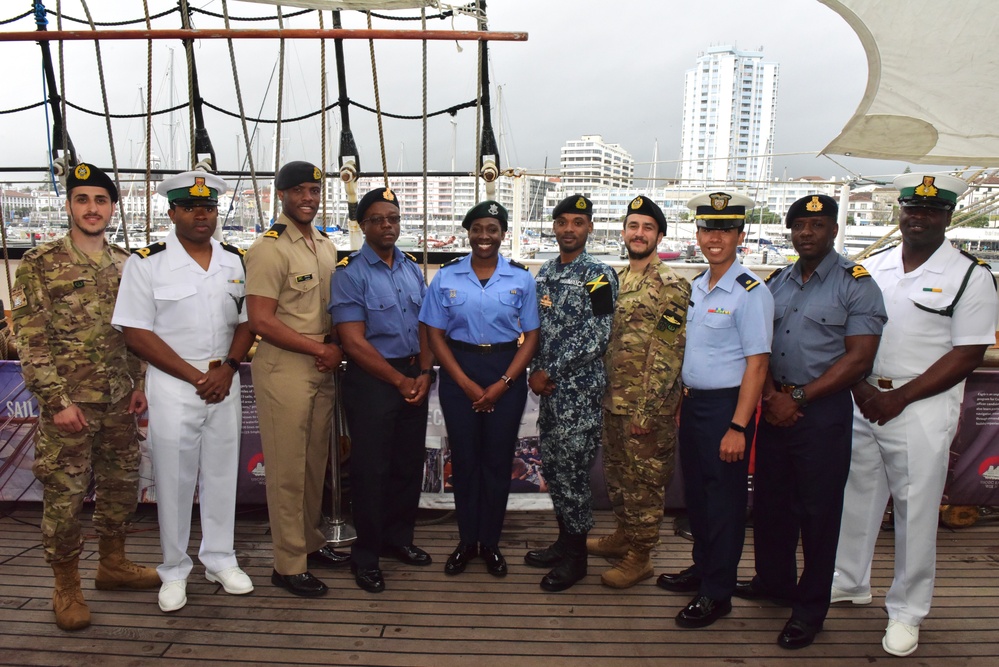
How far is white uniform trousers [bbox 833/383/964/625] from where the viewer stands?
2.43 meters

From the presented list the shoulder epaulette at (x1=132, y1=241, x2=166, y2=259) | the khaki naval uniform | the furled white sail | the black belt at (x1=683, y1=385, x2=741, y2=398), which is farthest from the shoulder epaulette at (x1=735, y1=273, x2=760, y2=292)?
the shoulder epaulette at (x1=132, y1=241, x2=166, y2=259)

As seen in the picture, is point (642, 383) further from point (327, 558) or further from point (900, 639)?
point (327, 558)

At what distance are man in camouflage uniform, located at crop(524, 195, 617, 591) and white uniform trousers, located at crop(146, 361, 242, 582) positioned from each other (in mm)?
1349

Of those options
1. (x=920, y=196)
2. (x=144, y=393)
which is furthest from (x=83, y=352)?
(x=920, y=196)

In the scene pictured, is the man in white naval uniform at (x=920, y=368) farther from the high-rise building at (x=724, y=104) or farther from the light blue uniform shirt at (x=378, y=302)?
the high-rise building at (x=724, y=104)

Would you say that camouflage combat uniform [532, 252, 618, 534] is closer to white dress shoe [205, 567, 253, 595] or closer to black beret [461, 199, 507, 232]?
black beret [461, 199, 507, 232]

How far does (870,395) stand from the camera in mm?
2488

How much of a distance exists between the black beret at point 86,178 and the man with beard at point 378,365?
39.4 inches

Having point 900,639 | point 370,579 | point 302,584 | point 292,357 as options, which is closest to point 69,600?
point 302,584

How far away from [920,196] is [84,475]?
3.43 m

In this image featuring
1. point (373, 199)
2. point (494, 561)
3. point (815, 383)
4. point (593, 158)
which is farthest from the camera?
point (593, 158)

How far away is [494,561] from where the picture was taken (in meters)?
2.99

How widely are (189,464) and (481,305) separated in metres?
1.39

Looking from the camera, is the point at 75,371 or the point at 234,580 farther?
the point at 234,580
